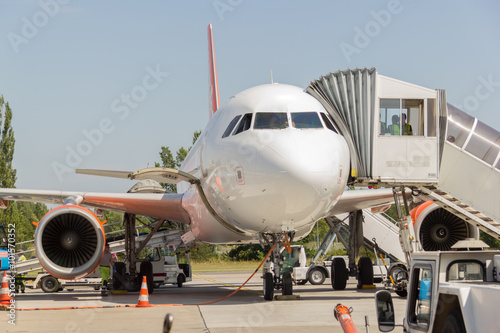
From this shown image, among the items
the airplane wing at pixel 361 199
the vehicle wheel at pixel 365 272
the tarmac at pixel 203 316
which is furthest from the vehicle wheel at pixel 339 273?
the tarmac at pixel 203 316

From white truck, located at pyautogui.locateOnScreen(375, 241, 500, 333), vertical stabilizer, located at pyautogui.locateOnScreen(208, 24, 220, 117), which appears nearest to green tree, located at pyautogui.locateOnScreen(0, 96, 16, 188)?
vertical stabilizer, located at pyautogui.locateOnScreen(208, 24, 220, 117)

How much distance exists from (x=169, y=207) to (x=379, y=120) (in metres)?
6.84

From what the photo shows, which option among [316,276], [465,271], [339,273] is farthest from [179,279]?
[465,271]

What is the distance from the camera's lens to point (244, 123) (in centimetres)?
1305

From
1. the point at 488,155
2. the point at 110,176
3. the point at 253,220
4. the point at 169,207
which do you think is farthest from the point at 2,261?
the point at 488,155

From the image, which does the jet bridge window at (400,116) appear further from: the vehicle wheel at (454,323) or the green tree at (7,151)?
the green tree at (7,151)

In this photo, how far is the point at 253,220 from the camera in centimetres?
1287

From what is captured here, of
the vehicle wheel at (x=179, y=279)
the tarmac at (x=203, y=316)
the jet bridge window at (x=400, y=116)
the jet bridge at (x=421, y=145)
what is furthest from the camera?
the vehicle wheel at (x=179, y=279)

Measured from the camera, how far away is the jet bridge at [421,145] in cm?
1217

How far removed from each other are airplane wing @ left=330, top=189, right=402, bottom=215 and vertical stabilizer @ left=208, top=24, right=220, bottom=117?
874cm

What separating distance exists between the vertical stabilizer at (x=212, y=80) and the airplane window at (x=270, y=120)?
39.1 ft

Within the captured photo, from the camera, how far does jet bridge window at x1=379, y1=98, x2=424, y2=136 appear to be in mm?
12852

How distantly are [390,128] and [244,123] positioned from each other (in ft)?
8.91

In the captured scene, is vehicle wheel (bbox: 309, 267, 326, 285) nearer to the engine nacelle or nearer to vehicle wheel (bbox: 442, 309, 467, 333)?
the engine nacelle
